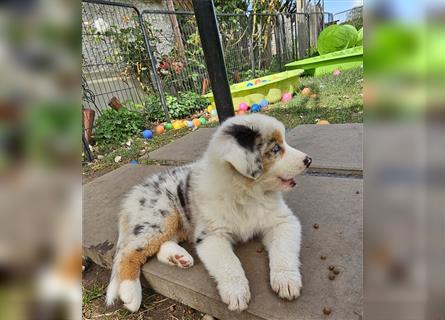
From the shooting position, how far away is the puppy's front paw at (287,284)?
56.5 inches

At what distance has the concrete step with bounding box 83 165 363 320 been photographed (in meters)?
1.42

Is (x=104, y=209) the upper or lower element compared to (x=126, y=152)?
upper

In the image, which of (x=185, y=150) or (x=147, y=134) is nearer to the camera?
(x=185, y=150)

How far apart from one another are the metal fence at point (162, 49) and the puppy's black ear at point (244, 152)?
3244 millimetres

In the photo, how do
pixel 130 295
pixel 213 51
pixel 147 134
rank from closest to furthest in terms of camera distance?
1. pixel 130 295
2. pixel 213 51
3. pixel 147 134

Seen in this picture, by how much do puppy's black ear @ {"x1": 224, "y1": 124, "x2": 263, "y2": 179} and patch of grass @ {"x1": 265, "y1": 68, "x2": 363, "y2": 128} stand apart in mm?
2658

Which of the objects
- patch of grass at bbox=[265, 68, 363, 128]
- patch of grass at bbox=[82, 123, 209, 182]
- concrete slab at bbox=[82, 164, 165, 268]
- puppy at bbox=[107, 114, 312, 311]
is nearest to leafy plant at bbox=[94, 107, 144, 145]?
patch of grass at bbox=[82, 123, 209, 182]

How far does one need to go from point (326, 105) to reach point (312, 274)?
441cm

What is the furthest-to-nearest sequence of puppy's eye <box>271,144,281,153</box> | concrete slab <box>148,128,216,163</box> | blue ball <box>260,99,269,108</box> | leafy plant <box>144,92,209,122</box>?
leafy plant <box>144,92,209,122</box>
blue ball <box>260,99,269,108</box>
concrete slab <box>148,128,216,163</box>
puppy's eye <box>271,144,281,153</box>

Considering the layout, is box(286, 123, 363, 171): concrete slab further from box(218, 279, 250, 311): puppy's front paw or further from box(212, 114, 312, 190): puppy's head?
box(218, 279, 250, 311): puppy's front paw

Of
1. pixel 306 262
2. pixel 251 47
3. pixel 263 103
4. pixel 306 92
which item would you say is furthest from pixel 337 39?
pixel 306 262

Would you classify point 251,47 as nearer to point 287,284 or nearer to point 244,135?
point 244,135

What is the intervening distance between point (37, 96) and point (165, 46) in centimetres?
846

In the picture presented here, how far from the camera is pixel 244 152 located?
173cm
